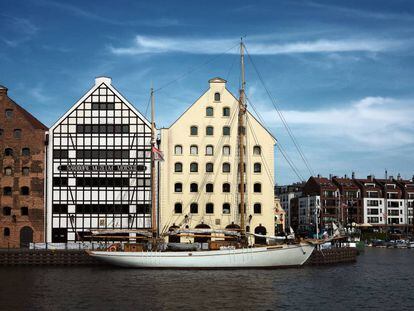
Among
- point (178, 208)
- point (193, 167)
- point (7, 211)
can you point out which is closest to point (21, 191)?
point (7, 211)

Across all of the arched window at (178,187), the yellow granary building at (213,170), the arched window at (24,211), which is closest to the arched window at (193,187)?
the yellow granary building at (213,170)

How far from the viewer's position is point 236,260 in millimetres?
58750

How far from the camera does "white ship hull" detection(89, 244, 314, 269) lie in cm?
5844

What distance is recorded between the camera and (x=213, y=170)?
77.2 meters

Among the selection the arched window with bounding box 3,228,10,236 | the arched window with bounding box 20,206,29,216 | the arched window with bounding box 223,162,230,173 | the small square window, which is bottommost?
the arched window with bounding box 3,228,10,236

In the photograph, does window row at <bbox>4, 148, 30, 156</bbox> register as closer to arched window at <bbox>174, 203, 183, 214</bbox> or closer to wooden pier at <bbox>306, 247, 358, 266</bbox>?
arched window at <bbox>174, 203, 183, 214</bbox>

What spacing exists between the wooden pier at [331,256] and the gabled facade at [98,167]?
880 inches

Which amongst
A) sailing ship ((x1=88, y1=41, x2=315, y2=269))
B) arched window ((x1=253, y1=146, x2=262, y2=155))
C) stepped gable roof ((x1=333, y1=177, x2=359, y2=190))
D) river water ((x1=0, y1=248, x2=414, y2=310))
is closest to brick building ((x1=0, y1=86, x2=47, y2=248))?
river water ((x1=0, y1=248, x2=414, y2=310))

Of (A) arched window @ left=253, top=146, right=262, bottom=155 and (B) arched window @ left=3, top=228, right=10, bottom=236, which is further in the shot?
(A) arched window @ left=253, top=146, right=262, bottom=155

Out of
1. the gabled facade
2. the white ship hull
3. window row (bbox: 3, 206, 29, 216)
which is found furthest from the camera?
window row (bbox: 3, 206, 29, 216)

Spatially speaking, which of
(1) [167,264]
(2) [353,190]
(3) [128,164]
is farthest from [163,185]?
(2) [353,190]

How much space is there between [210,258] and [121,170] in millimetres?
22222

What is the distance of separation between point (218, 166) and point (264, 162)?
19.9ft

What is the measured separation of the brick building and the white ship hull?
18698 millimetres
